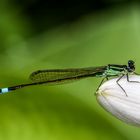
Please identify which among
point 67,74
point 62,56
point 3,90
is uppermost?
point 62,56

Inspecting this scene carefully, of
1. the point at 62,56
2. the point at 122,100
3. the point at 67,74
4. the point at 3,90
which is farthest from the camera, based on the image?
the point at 62,56

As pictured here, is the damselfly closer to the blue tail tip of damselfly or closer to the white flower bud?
the blue tail tip of damselfly

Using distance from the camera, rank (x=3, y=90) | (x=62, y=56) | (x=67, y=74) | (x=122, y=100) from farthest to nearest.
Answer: (x=62, y=56) → (x=67, y=74) → (x=3, y=90) → (x=122, y=100)

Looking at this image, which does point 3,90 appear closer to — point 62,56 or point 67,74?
point 67,74

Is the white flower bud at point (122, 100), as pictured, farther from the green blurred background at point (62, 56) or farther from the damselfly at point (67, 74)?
A: the damselfly at point (67, 74)

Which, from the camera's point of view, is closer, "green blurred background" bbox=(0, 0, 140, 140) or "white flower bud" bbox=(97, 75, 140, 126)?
"white flower bud" bbox=(97, 75, 140, 126)

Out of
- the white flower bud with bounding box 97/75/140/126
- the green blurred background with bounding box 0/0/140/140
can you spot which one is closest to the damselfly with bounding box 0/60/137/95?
the green blurred background with bounding box 0/0/140/140

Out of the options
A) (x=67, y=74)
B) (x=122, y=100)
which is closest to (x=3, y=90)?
(x=67, y=74)
